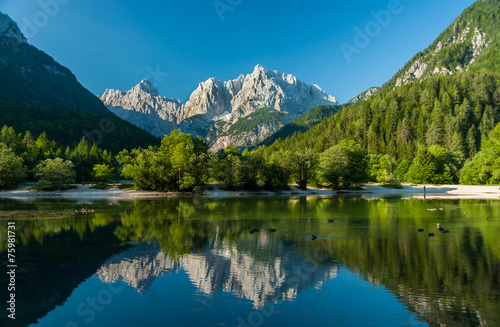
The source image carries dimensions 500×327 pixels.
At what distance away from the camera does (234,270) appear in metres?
15.1

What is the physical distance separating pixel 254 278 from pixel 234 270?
155 cm

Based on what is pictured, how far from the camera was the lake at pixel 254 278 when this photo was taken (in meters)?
10.2

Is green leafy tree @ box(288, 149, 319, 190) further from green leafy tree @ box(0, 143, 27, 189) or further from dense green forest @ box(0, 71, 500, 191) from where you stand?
green leafy tree @ box(0, 143, 27, 189)

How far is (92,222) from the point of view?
30.3 metres

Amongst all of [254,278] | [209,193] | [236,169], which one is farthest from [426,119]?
Result: [254,278]

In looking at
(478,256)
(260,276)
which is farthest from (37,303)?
(478,256)

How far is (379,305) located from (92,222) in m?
28.8

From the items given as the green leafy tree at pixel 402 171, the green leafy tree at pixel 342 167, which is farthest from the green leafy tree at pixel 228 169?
the green leafy tree at pixel 402 171

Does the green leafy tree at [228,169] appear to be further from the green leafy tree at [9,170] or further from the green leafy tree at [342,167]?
the green leafy tree at [9,170]

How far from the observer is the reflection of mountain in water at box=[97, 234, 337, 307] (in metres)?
12.7

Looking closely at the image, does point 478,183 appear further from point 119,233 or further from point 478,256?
point 119,233

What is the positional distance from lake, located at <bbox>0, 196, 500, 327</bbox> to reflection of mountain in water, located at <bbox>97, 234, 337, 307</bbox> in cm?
6

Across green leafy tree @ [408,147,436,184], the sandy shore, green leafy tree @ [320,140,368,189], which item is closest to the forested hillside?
green leafy tree @ [408,147,436,184]

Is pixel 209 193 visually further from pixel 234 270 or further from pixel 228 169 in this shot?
pixel 234 270
